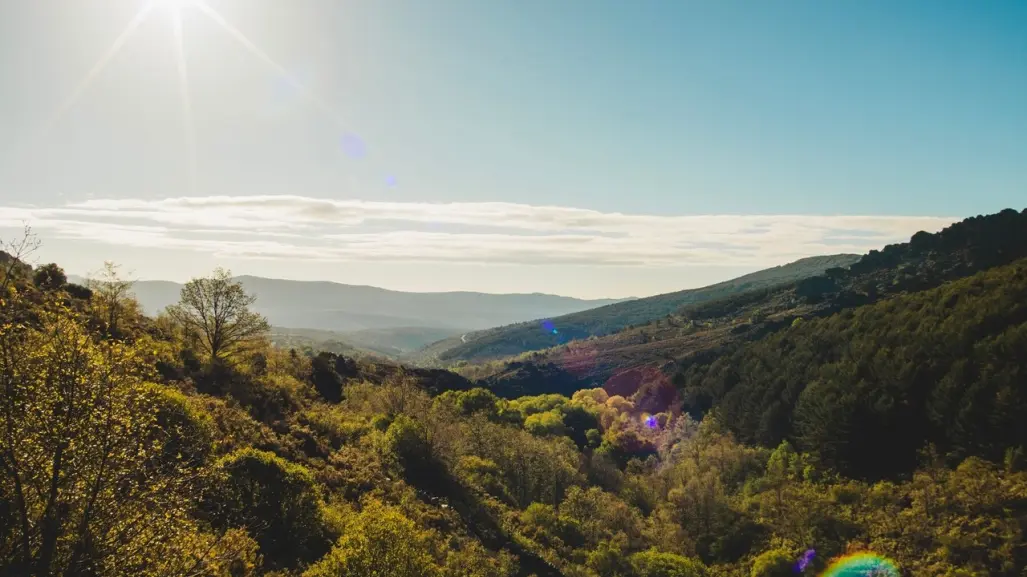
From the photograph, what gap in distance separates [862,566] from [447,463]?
1679 inches

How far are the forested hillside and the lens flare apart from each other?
1.34m

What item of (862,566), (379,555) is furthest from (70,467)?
(862,566)

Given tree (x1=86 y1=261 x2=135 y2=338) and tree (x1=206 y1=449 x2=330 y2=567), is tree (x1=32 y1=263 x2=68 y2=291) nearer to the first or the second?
tree (x1=86 y1=261 x2=135 y2=338)

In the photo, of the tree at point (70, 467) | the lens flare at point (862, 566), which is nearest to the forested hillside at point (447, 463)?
the tree at point (70, 467)

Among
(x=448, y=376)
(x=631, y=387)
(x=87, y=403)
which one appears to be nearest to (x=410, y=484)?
(x=87, y=403)

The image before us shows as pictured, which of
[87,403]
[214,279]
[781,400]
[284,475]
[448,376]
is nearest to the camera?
[87,403]

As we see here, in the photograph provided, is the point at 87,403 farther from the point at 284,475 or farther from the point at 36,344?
the point at 284,475

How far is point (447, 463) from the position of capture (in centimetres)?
5788

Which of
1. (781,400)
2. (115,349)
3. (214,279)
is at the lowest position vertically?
(781,400)

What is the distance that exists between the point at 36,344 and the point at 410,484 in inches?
1474

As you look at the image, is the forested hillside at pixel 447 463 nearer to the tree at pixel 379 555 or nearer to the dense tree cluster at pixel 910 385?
the tree at pixel 379 555

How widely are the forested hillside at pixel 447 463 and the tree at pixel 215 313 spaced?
281mm

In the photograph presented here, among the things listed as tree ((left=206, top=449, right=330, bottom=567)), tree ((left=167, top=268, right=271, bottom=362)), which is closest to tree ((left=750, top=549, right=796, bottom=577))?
tree ((left=206, top=449, right=330, bottom=567))

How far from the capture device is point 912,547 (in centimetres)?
4731
